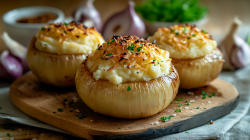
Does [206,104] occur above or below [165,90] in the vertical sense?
below

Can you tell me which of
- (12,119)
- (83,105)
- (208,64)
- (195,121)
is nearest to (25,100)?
(12,119)

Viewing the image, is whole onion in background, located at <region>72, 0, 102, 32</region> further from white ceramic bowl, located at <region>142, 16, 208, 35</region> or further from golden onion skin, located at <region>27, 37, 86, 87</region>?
golden onion skin, located at <region>27, 37, 86, 87</region>

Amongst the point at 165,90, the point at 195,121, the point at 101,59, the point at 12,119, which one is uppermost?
the point at 101,59

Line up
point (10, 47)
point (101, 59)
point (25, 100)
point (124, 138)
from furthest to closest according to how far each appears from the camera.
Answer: point (10, 47) < point (25, 100) < point (101, 59) < point (124, 138)

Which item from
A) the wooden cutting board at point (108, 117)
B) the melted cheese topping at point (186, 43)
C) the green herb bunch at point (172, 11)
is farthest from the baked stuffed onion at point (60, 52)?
the green herb bunch at point (172, 11)

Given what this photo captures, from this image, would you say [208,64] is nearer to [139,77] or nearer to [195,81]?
[195,81]

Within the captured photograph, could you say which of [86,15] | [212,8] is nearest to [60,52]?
[86,15]

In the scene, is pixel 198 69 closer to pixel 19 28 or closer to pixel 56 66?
pixel 56 66

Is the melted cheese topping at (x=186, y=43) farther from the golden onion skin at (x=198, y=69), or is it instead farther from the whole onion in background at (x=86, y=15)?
the whole onion in background at (x=86, y=15)

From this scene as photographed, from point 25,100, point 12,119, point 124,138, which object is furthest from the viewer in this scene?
point 25,100
